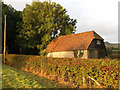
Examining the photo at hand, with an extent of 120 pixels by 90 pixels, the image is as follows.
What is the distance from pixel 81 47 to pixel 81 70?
63.3 feet

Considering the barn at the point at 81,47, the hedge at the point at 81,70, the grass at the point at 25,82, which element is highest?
the barn at the point at 81,47

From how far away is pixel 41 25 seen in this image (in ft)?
126

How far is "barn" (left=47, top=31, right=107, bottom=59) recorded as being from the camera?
27.1 meters

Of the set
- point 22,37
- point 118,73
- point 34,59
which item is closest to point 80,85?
point 118,73

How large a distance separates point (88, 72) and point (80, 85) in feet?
4.47

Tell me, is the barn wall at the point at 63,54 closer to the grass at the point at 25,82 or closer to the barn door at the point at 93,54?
the barn door at the point at 93,54

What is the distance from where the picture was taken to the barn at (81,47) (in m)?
27.1

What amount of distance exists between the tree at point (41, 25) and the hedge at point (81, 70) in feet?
75.6

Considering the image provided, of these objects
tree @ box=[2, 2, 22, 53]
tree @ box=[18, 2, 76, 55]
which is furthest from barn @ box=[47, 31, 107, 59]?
tree @ box=[2, 2, 22, 53]

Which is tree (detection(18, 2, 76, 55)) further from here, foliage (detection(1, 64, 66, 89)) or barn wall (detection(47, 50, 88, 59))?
foliage (detection(1, 64, 66, 89))

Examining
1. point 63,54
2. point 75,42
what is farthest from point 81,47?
point 63,54

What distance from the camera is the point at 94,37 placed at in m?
28.1

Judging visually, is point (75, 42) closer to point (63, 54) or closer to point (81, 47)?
point (81, 47)

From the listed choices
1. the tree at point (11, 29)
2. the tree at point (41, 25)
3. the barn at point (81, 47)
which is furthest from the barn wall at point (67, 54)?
the tree at point (11, 29)
